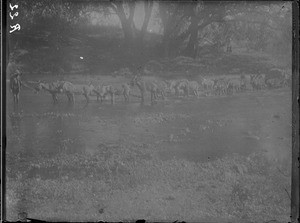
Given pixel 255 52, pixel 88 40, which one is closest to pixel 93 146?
pixel 88 40

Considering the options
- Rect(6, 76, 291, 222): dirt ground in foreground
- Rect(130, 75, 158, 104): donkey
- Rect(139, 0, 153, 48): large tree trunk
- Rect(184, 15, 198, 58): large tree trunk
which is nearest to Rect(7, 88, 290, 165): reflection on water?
Rect(6, 76, 291, 222): dirt ground in foreground

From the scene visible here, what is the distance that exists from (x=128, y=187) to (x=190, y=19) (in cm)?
140

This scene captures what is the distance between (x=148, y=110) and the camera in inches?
123

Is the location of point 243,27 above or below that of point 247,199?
above

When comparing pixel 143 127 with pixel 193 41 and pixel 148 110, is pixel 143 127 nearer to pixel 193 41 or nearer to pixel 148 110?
pixel 148 110

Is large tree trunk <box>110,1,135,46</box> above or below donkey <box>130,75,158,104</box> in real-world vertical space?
above

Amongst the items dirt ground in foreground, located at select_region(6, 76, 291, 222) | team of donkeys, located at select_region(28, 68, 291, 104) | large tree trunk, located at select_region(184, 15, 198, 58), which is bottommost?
dirt ground in foreground, located at select_region(6, 76, 291, 222)

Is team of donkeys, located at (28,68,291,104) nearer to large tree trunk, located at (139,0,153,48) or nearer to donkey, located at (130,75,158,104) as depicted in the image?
donkey, located at (130,75,158,104)

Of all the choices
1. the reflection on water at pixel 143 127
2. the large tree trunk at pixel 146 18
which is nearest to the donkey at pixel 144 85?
the reflection on water at pixel 143 127

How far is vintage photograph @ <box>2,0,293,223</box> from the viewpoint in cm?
301

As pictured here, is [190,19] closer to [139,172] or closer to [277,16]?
[277,16]

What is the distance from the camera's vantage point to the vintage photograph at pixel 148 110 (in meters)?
3.01

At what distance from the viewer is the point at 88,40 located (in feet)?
10.2

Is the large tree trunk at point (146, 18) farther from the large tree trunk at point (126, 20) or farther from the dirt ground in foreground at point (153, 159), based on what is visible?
the dirt ground in foreground at point (153, 159)
